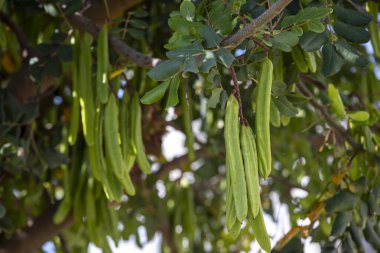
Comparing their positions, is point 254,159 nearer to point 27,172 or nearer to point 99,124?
point 99,124

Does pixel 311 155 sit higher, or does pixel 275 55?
pixel 275 55

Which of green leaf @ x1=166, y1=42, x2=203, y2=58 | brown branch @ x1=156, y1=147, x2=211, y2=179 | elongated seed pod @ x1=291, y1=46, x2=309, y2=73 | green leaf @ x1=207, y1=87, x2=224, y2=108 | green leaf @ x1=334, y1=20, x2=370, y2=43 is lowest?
brown branch @ x1=156, y1=147, x2=211, y2=179

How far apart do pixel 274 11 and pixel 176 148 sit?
67.7 inches

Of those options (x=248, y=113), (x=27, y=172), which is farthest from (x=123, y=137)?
(x=27, y=172)

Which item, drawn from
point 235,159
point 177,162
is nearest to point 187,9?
point 235,159

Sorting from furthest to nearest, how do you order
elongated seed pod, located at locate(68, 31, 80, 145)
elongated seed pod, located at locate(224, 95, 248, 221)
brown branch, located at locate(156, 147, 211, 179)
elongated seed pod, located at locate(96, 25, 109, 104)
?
brown branch, located at locate(156, 147, 211, 179), elongated seed pod, located at locate(68, 31, 80, 145), elongated seed pod, located at locate(96, 25, 109, 104), elongated seed pod, located at locate(224, 95, 248, 221)

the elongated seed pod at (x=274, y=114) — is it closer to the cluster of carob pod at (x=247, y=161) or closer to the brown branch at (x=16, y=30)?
the cluster of carob pod at (x=247, y=161)

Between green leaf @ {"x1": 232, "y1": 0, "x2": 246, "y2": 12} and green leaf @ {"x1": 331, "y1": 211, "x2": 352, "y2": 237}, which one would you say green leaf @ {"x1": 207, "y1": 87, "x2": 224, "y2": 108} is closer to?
green leaf @ {"x1": 232, "y1": 0, "x2": 246, "y2": 12}

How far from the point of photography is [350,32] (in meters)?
1.21

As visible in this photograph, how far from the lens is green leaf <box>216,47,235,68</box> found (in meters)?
1.00

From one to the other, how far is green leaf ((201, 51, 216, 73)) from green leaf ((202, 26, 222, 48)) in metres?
0.02

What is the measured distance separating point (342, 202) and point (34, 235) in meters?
0.89

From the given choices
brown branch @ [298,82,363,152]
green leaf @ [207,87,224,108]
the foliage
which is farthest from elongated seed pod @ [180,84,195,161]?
brown branch @ [298,82,363,152]

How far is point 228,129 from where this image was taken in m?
1.01
